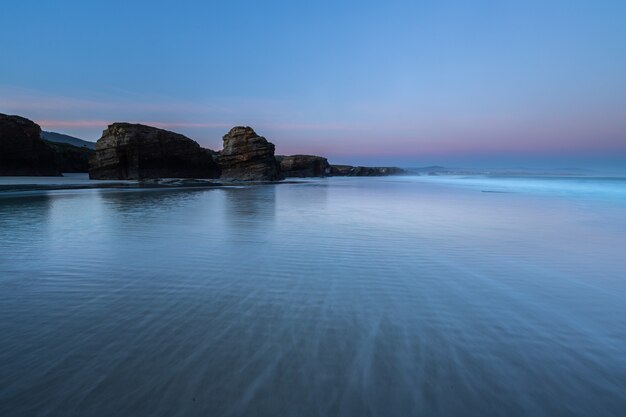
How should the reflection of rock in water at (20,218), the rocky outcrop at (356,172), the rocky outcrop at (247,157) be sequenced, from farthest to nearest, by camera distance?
the rocky outcrop at (356,172) < the rocky outcrop at (247,157) < the reflection of rock in water at (20,218)

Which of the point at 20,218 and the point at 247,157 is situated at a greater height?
the point at 247,157

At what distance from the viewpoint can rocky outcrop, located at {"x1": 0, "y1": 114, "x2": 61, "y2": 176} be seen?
4534cm

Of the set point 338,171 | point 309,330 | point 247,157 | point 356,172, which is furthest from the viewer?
point 338,171

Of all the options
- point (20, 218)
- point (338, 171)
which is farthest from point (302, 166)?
point (20, 218)

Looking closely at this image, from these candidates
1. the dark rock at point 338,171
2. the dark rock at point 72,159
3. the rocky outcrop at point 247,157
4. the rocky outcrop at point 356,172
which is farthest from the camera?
the dark rock at point 338,171

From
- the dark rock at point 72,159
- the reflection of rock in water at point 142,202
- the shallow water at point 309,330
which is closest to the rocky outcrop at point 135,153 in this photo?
the dark rock at point 72,159

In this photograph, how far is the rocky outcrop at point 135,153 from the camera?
51281mm

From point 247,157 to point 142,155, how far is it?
53.9 feet

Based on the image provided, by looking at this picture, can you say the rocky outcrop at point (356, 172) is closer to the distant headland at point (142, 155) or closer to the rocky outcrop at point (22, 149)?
the distant headland at point (142, 155)

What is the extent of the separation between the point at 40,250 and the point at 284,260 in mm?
5674

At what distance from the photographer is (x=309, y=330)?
12.8 feet

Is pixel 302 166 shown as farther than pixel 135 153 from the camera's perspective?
Yes

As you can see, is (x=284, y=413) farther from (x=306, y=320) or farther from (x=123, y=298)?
(x=123, y=298)

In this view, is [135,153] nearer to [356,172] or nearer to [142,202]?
[142,202]
